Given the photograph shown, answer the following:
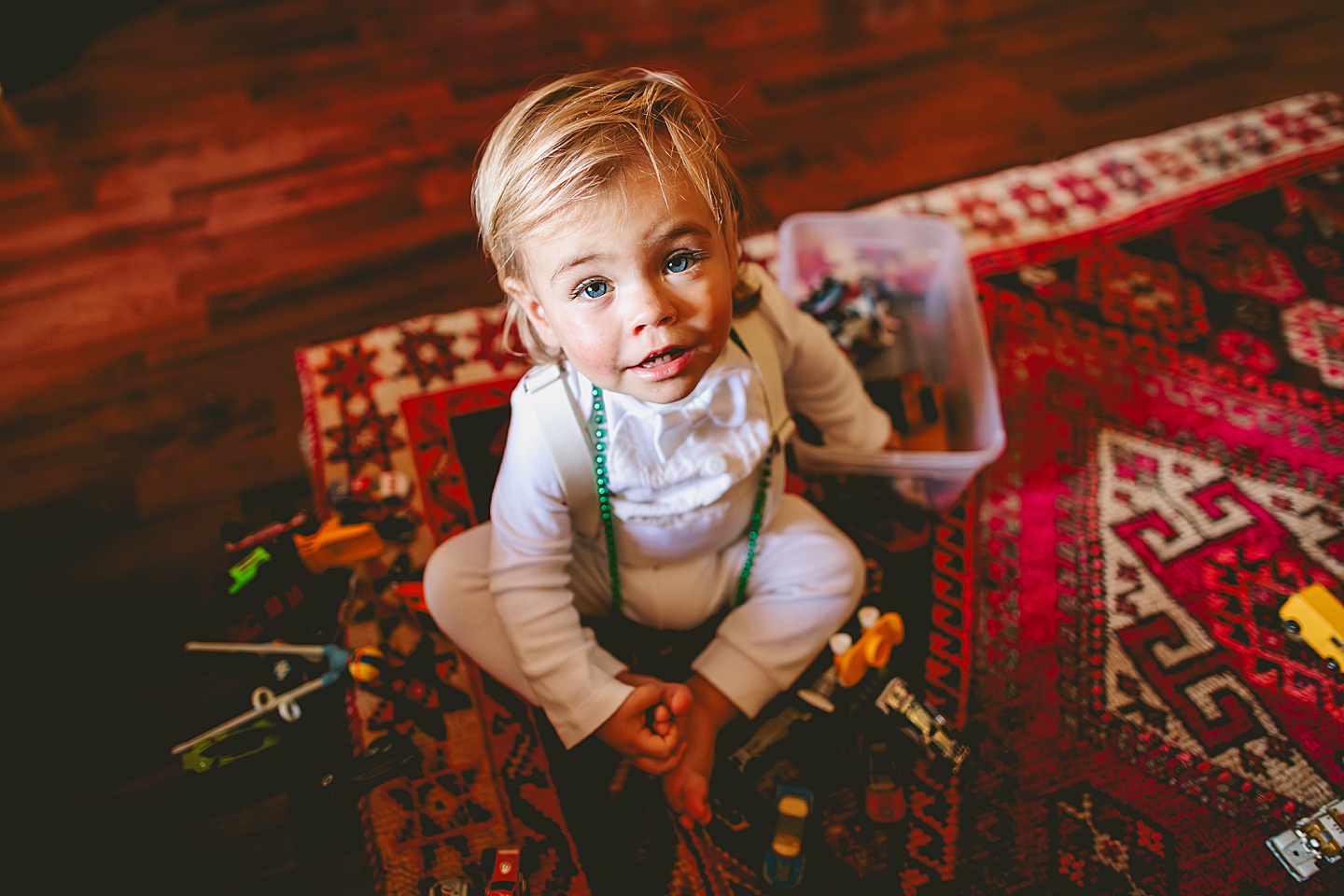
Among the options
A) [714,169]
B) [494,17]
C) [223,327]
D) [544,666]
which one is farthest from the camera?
[494,17]

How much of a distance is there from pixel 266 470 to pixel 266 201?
23.7 inches

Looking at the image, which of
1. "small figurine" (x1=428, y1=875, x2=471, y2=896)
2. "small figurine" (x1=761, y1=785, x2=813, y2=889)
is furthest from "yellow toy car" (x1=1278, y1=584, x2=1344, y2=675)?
"small figurine" (x1=428, y1=875, x2=471, y2=896)

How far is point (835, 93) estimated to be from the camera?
60.2 inches

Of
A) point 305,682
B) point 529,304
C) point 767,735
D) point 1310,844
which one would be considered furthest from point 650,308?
point 1310,844

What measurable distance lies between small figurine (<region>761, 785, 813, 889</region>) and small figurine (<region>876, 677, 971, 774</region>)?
0.13 m

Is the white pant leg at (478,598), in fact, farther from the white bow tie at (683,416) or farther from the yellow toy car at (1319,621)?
the yellow toy car at (1319,621)

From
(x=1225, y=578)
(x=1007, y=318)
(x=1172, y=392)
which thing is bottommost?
(x=1225, y=578)

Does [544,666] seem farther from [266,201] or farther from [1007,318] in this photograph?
[266,201]

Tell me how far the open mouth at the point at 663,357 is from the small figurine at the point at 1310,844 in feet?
2.55

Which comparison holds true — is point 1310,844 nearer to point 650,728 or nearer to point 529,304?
point 650,728

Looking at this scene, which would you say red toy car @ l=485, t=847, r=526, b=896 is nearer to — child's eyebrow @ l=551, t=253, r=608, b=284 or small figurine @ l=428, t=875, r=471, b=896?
small figurine @ l=428, t=875, r=471, b=896

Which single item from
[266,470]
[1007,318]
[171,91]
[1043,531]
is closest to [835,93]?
[1007,318]

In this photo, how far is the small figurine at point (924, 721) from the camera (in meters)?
0.82

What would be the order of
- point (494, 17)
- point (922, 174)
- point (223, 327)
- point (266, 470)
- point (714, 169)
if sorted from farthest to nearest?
point (494, 17) → point (922, 174) → point (223, 327) → point (266, 470) → point (714, 169)
